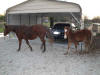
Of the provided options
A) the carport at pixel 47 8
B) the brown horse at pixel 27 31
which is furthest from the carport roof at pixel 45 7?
the brown horse at pixel 27 31

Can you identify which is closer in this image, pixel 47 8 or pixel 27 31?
pixel 27 31

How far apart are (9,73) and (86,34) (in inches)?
160

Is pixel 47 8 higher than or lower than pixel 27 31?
higher

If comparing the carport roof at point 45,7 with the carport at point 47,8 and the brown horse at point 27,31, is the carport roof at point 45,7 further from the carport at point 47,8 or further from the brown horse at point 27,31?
the brown horse at point 27,31

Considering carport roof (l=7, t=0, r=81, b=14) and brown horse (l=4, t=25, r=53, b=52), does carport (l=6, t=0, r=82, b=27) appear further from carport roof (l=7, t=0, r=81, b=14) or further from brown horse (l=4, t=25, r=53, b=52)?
brown horse (l=4, t=25, r=53, b=52)

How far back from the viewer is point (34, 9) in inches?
335

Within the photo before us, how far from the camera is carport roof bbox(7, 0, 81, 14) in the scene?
293 inches

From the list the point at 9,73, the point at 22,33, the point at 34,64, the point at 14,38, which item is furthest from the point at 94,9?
the point at 9,73

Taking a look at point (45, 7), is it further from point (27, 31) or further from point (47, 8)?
point (27, 31)

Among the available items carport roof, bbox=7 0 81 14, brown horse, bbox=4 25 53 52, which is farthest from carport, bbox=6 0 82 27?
brown horse, bbox=4 25 53 52

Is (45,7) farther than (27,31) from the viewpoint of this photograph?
Yes

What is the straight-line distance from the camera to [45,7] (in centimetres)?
823

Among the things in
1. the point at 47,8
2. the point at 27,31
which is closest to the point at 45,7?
the point at 47,8

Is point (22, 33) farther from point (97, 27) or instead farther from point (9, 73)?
Answer: point (97, 27)
